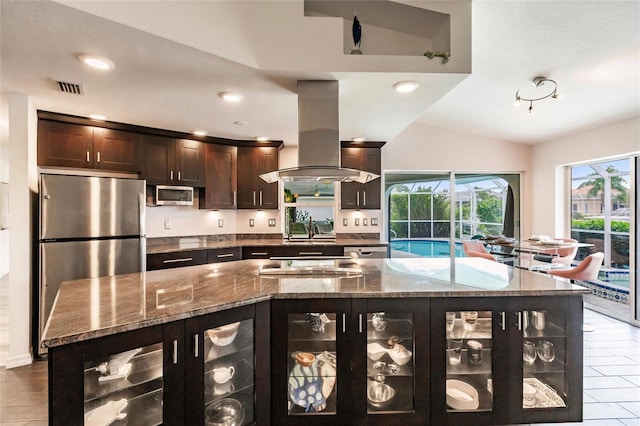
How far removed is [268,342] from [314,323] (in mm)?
298

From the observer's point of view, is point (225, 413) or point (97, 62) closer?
point (225, 413)

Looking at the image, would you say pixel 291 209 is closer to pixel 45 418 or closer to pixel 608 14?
pixel 45 418

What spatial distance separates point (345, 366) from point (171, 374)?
3.00ft

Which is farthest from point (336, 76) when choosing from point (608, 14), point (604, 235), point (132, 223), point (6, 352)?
point (604, 235)

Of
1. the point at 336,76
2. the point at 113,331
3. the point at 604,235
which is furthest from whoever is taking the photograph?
the point at 604,235

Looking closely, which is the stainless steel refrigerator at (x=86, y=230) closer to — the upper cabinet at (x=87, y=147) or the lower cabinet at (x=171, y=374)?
the upper cabinet at (x=87, y=147)

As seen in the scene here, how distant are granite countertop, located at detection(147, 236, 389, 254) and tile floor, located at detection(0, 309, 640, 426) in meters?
1.57

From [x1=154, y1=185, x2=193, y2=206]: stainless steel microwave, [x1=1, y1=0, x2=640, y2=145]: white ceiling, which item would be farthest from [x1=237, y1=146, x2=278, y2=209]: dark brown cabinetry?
[x1=1, y1=0, x2=640, y2=145]: white ceiling

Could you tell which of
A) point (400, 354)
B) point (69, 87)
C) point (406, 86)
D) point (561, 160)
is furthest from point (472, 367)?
point (561, 160)

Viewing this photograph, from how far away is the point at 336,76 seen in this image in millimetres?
2320

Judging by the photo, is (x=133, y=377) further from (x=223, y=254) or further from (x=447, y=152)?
(x=447, y=152)

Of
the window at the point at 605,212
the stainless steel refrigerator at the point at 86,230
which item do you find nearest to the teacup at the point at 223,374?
the stainless steel refrigerator at the point at 86,230

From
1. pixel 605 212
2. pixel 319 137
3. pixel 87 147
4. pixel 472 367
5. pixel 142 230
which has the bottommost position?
pixel 472 367

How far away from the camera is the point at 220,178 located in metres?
4.52
